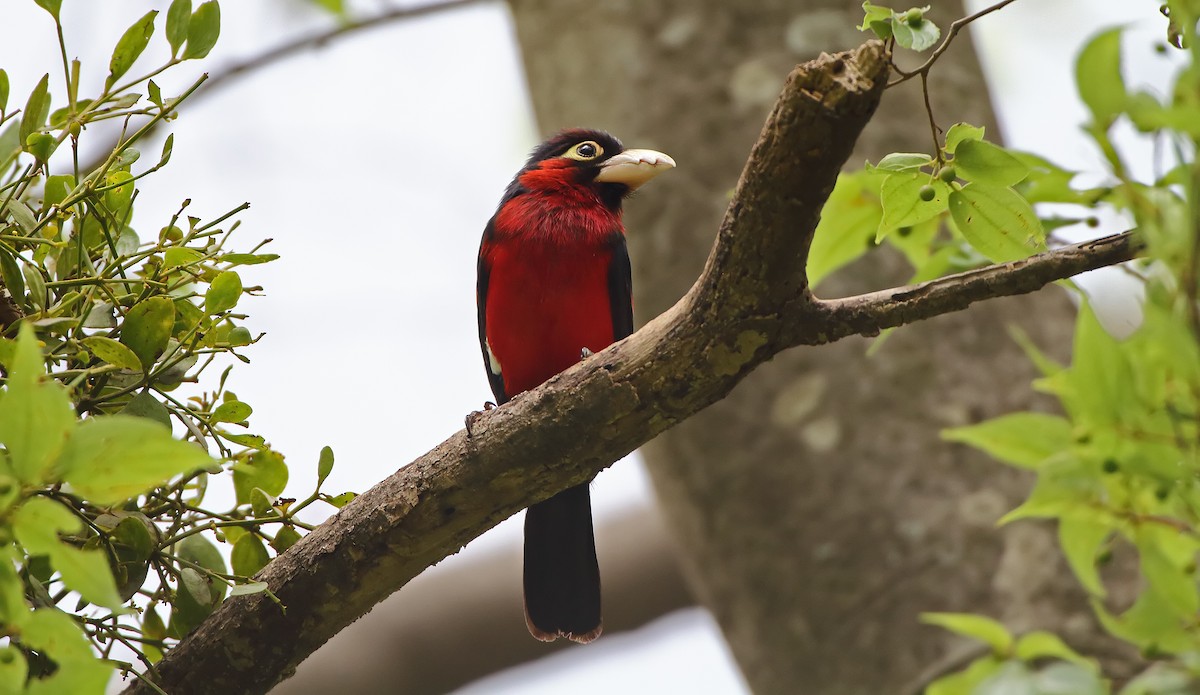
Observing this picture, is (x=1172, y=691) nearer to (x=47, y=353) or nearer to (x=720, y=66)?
(x=47, y=353)

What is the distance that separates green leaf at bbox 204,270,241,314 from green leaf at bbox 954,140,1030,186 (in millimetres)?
1199

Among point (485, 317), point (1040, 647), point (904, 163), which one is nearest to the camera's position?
point (1040, 647)

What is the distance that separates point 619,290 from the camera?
3770 millimetres

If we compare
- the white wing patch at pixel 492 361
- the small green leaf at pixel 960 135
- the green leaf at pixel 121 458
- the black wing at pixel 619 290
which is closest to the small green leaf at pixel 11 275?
the green leaf at pixel 121 458

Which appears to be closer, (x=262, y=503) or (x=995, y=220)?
(x=995, y=220)

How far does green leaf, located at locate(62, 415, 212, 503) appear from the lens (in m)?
1.18

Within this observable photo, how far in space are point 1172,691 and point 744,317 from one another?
0.86m

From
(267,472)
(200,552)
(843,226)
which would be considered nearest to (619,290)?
(843,226)

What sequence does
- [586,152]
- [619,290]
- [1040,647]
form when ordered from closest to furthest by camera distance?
[1040,647] < [619,290] < [586,152]

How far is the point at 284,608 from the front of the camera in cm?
213

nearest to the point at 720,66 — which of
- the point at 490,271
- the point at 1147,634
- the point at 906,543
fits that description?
the point at 490,271

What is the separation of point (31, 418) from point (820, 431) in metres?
3.16

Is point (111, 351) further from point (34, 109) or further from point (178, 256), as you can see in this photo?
point (34, 109)

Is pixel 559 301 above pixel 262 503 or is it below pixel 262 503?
above
